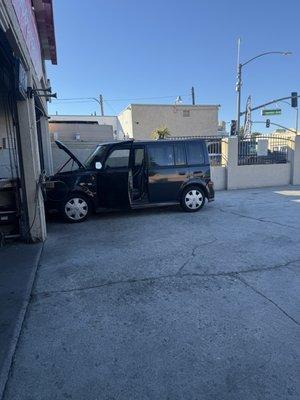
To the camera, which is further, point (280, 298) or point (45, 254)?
point (45, 254)

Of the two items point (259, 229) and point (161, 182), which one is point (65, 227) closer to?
point (161, 182)

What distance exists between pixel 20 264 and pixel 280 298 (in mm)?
3683

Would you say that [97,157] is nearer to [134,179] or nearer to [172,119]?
[134,179]

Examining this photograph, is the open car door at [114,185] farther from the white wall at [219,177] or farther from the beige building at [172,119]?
the beige building at [172,119]

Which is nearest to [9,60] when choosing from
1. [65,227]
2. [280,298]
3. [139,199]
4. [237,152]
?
[65,227]

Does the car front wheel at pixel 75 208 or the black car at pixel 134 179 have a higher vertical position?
the black car at pixel 134 179

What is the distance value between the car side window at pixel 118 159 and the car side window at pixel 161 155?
0.61 m

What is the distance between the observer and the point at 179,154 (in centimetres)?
909

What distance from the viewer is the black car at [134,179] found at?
321 inches

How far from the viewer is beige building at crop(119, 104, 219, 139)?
34219 mm

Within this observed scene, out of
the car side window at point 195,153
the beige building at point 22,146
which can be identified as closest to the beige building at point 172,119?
the car side window at point 195,153

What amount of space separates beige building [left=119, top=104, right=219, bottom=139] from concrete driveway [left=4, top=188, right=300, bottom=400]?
2876 cm

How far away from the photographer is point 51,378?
2.70 m

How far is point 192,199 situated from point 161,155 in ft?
4.69
